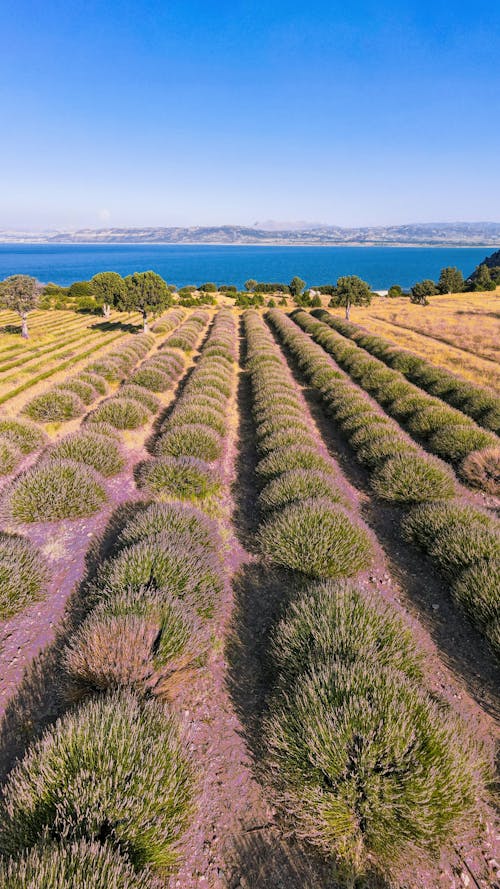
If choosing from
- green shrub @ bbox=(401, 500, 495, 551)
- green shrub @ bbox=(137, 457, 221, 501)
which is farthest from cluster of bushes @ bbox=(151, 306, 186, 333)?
green shrub @ bbox=(401, 500, 495, 551)

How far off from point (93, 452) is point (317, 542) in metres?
7.44

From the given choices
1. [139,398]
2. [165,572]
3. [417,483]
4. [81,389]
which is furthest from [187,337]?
[165,572]

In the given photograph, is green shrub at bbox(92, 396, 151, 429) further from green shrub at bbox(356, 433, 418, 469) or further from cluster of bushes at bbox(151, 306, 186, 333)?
cluster of bushes at bbox(151, 306, 186, 333)

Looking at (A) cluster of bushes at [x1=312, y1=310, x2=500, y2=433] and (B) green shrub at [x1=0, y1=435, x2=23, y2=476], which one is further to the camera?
(A) cluster of bushes at [x1=312, y1=310, x2=500, y2=433]

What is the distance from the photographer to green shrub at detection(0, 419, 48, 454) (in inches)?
481

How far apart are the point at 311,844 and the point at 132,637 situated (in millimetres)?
2705

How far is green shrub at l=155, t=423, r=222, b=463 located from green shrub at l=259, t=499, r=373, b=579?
14.8 feet

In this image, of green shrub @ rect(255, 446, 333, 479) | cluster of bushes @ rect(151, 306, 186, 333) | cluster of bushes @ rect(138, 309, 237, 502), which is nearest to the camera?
cluster of bushes @ rect(138, 309, 237, 502)

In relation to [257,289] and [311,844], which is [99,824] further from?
[257,289]

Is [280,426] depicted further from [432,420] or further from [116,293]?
[116,293]

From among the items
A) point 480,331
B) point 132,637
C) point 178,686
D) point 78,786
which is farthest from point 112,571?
point 480,331

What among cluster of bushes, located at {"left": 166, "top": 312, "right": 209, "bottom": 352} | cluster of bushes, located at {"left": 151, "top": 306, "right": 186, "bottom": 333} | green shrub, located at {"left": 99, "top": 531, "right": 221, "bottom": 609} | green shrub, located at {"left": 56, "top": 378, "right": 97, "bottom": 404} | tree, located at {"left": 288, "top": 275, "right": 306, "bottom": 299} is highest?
tree, located at {"left": 288, "top": 275, "right": 306, "bottom": 299}

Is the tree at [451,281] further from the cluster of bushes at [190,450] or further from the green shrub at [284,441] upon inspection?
the green shrub at [284,441]

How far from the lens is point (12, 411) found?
618 inches
